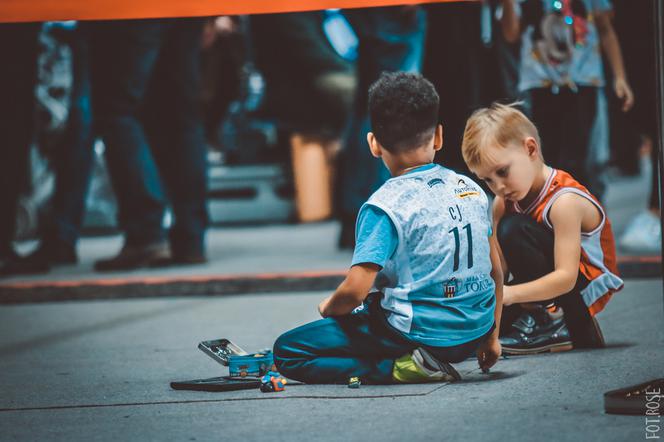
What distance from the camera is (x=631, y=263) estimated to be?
4082mm

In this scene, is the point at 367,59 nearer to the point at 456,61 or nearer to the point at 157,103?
the point at 456,61

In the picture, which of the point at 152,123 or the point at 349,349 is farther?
the point at 152,123

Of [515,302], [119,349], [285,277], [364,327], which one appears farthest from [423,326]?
[285,277]

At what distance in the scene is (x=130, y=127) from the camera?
15.5ft

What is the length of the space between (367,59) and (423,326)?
9.10 feet

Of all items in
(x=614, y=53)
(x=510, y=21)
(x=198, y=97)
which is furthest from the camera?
(x=198, y=97)

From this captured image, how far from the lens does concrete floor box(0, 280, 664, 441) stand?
1.92 meters

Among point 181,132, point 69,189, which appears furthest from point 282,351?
point 69,189

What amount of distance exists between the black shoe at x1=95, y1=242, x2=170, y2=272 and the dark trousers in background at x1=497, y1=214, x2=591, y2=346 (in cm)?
252

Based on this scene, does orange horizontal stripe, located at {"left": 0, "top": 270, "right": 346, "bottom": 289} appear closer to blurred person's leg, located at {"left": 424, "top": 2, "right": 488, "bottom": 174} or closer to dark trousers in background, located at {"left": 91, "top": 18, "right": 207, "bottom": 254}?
dark trousers in background, located at {"left": 91, "top": 18, "right": 207, "bottom": 254}

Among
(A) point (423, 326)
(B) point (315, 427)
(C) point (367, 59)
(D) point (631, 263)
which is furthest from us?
(C) point (367, 59)

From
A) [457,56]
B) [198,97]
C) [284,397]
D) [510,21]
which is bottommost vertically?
[284,397]

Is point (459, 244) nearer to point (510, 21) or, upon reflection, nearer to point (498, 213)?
point (498, 213)

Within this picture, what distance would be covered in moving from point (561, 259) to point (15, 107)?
3.08 meters
